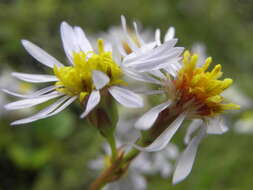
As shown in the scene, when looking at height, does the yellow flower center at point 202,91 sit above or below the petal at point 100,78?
below

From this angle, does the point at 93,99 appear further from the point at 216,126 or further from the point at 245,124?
the point at 245,124

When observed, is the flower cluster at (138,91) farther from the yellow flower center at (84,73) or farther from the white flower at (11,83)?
the white flower at (11,83)

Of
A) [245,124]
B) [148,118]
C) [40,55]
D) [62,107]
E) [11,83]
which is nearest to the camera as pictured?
[148,118]

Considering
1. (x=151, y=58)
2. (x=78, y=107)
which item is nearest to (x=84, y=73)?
(x=151, y=58)

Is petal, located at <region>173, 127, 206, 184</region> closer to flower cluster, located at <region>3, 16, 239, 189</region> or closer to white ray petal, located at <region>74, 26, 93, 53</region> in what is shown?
flower cluster, located at <region>3, 16, 239, 189</region>

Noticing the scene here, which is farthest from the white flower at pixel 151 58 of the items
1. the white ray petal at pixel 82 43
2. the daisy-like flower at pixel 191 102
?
the white ray petal at pixel 82 43

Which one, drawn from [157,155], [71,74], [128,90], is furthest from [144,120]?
[157,155]

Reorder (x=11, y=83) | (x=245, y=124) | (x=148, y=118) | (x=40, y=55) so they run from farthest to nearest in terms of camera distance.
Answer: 1. (x=245, y=124)
2. (x=11, y=83)
3. (x=40, y=55)
4. (x=148, y=118)

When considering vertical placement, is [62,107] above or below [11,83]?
above
